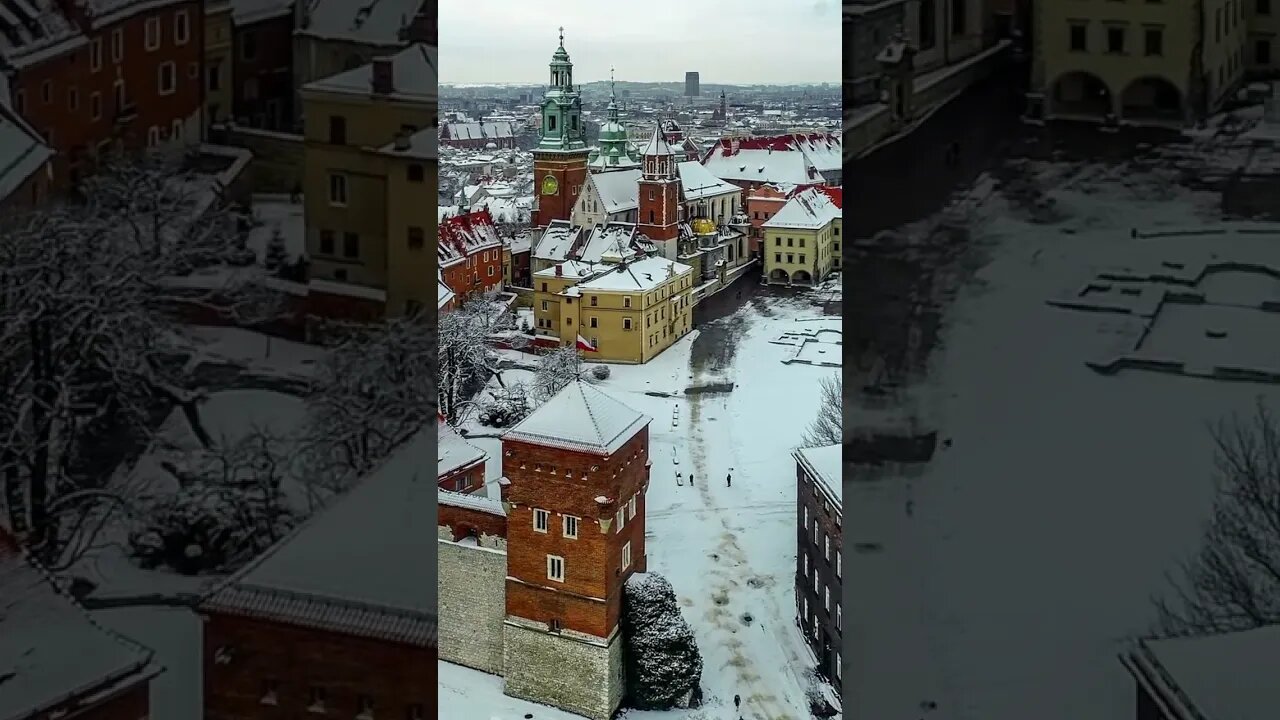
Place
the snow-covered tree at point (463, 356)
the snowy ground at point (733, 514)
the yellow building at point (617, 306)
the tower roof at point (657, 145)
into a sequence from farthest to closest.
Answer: the tower roof at point (657, 145), the yellow building at point (617, 306), the snow-covered tree at point (463, 356), the snowy ground at point (733, 514)

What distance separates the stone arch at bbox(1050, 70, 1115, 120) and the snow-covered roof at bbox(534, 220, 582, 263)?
889cm

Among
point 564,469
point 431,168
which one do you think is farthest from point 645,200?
point 431,168

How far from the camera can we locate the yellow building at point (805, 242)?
8.63 metres

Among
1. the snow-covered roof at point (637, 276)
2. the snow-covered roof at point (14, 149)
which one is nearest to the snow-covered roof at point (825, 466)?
the snow-covered roof at point (14, 149)

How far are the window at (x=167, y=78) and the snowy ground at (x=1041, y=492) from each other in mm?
2095

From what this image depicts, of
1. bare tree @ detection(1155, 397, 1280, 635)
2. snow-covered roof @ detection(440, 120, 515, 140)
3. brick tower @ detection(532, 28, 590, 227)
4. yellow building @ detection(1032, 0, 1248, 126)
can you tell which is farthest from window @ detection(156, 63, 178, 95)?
brick tower @ detection(532, 28, 590, 227)

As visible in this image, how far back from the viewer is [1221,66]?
8.58ft

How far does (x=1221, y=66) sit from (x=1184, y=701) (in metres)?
1.60

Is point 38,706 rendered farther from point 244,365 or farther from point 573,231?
point 573,231

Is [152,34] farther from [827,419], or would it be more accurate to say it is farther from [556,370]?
[556,370]

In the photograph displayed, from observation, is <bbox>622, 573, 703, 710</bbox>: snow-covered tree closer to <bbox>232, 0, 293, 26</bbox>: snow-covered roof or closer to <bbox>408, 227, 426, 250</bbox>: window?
<bbox>408, 227, 426, 250</bbox>: window

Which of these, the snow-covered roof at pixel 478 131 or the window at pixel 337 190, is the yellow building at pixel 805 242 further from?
the window at pixel 337 190

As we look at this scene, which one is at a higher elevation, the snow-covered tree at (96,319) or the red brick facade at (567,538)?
the snow-covered tree at (96,319)

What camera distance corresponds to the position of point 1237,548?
261cm
